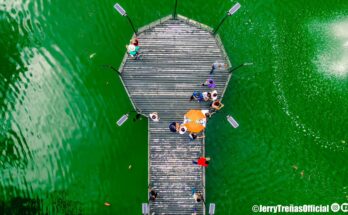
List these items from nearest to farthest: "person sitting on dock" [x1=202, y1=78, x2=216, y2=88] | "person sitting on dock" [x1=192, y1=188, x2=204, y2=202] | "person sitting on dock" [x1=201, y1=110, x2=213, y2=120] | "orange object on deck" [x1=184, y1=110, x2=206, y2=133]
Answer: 1. "orange object on deck" [x1=184, y1=110, x2=206, y2=133]
2. "person sitting on dock" [x1=201, y1=110, x2=213, y2=120]
3. "person sitting on dock" [x1=192, y1=188, x2=204, y2=202]
4. "person sitting on dock" [x1=202, y1=78, x2=216, y2=88]

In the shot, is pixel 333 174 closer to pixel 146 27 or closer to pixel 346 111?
pixel 346 111

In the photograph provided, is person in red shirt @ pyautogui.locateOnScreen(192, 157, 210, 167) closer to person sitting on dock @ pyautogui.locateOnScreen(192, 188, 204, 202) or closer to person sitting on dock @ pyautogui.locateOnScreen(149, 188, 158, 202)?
person sitting on dock @ pyautogui.locateOnScreen(192, 188, 204, 202)

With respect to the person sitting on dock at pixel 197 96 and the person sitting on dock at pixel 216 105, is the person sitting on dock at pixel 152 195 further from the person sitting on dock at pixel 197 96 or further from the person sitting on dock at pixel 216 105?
the person sitting on dock at pixel 216 105

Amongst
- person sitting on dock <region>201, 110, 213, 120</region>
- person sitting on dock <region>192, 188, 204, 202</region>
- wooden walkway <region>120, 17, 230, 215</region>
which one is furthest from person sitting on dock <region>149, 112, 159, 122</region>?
person sitting on dock <region>192, 188, 204, 202</region>

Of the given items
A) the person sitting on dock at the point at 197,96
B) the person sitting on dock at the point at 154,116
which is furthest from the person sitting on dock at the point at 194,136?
the person sitting on dock at the point at 154,116

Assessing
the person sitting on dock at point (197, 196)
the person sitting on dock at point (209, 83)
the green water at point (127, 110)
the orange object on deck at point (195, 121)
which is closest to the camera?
the orange object on deck at point (195, 121)

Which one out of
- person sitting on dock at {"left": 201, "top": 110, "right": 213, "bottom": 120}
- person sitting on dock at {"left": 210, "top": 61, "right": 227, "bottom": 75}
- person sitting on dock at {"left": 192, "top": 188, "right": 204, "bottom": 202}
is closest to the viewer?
person sitting on dock at {"left": 201, "top": 110, "right": 213, "bottom": 120}

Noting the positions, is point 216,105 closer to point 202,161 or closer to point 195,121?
point 195,121

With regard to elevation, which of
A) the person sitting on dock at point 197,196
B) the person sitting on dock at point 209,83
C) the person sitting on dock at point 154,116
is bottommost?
the person sitting on dock at point 197,196

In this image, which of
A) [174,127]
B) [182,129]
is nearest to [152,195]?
[174,127]
